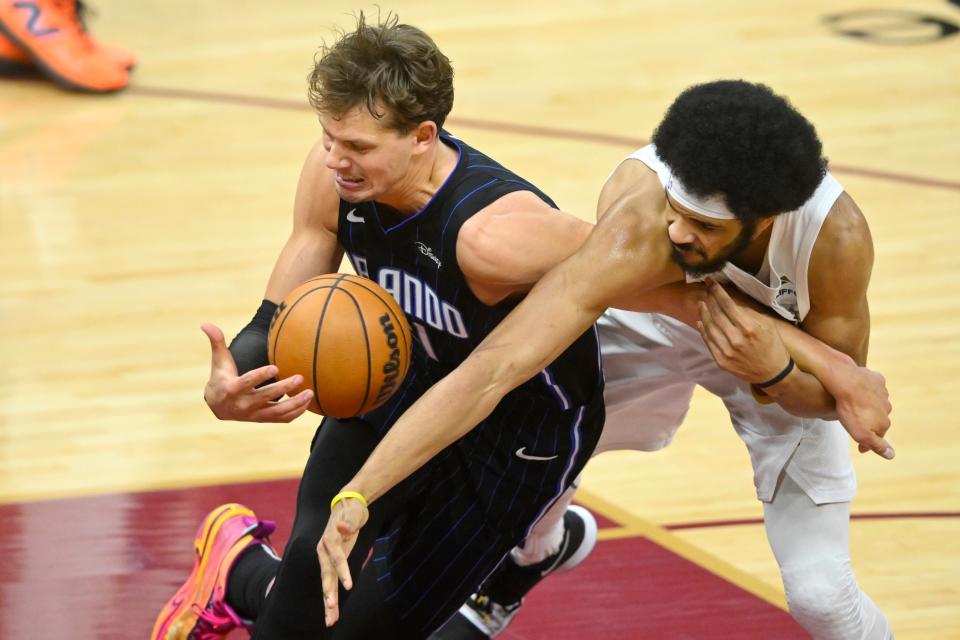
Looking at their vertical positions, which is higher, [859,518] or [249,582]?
[249,582]

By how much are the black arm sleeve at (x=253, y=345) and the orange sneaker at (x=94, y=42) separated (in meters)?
6.36

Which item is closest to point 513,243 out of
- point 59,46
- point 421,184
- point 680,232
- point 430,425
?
point 421,184

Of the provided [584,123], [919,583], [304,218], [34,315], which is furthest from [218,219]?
[919,583]

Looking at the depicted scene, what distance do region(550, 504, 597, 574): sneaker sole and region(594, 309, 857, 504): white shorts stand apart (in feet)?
1.01

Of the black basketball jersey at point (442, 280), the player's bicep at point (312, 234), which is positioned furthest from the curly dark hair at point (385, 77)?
the player's bicep at point (312, 234)

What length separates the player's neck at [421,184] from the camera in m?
3.91

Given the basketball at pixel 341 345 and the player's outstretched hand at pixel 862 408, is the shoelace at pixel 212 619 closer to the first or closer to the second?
the basketball at pixel 341 345

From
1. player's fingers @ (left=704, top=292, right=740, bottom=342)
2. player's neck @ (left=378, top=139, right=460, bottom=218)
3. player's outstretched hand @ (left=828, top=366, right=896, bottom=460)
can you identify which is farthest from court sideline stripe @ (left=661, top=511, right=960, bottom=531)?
player's neck @ (left=378, top=139, right=460, bottom=218)

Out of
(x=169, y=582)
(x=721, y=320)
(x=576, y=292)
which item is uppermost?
(x=576, y=292)

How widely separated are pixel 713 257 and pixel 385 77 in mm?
933

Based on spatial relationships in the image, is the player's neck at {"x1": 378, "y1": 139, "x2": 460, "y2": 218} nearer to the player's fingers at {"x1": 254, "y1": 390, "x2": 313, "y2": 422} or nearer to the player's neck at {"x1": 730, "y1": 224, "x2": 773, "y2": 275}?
the player's fingers at {"x1": 254, "y1": 390, "x2": 313, "y2": 422}

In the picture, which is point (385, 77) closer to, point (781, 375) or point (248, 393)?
point (248, 393)

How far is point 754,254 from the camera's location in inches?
153

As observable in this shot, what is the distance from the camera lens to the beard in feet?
12.1
